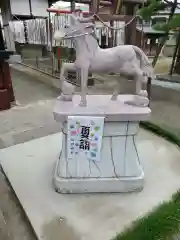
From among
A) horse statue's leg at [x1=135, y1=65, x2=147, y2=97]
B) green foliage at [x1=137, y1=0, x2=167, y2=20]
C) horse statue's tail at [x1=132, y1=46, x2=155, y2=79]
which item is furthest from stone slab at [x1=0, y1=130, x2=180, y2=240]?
green foliage at [x1=137, y1=0, x2=167, y2=20]

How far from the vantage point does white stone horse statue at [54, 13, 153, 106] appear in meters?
1.22

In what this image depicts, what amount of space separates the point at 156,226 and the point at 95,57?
3.31 ft

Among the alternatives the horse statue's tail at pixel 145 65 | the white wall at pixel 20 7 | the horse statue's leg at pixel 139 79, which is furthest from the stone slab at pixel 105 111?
the white wall at pixel 20 7

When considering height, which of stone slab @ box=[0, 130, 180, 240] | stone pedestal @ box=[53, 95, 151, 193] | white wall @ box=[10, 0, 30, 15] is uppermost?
white wall @ box=[10, 0, 30, 15]

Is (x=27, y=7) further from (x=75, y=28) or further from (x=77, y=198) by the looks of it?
(x=77, y=198)

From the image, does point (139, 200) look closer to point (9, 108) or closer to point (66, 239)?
point (66, 239)

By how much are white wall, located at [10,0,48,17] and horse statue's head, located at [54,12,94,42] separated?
690 cm

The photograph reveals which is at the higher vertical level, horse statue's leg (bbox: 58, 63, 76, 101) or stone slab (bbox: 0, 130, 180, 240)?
horse statue's leg (bbox: 58, 63, 76, 101)

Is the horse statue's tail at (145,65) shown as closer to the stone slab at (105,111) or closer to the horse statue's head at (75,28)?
the stone slab at (105,111)

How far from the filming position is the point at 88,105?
1390mm

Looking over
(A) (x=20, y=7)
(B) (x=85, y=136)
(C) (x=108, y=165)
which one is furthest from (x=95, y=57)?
(A) (x=20, y=7)

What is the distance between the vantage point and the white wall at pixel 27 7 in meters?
7.05

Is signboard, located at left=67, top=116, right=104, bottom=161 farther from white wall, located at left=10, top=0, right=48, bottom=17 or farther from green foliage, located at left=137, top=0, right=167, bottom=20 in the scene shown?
white wall, located at left=10, top=0, right=48, bottom=17

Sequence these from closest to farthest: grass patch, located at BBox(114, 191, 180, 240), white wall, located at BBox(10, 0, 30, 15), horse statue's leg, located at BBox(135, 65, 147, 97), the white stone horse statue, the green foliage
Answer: grass patch, located at BBox(114, 191, 180, 240) → the white stone horse statue → horse statue's leg, located at BBox(135, 65, 147, 97) → the green foliage → white wall, located at BBox(10, 0, 30, 15)
